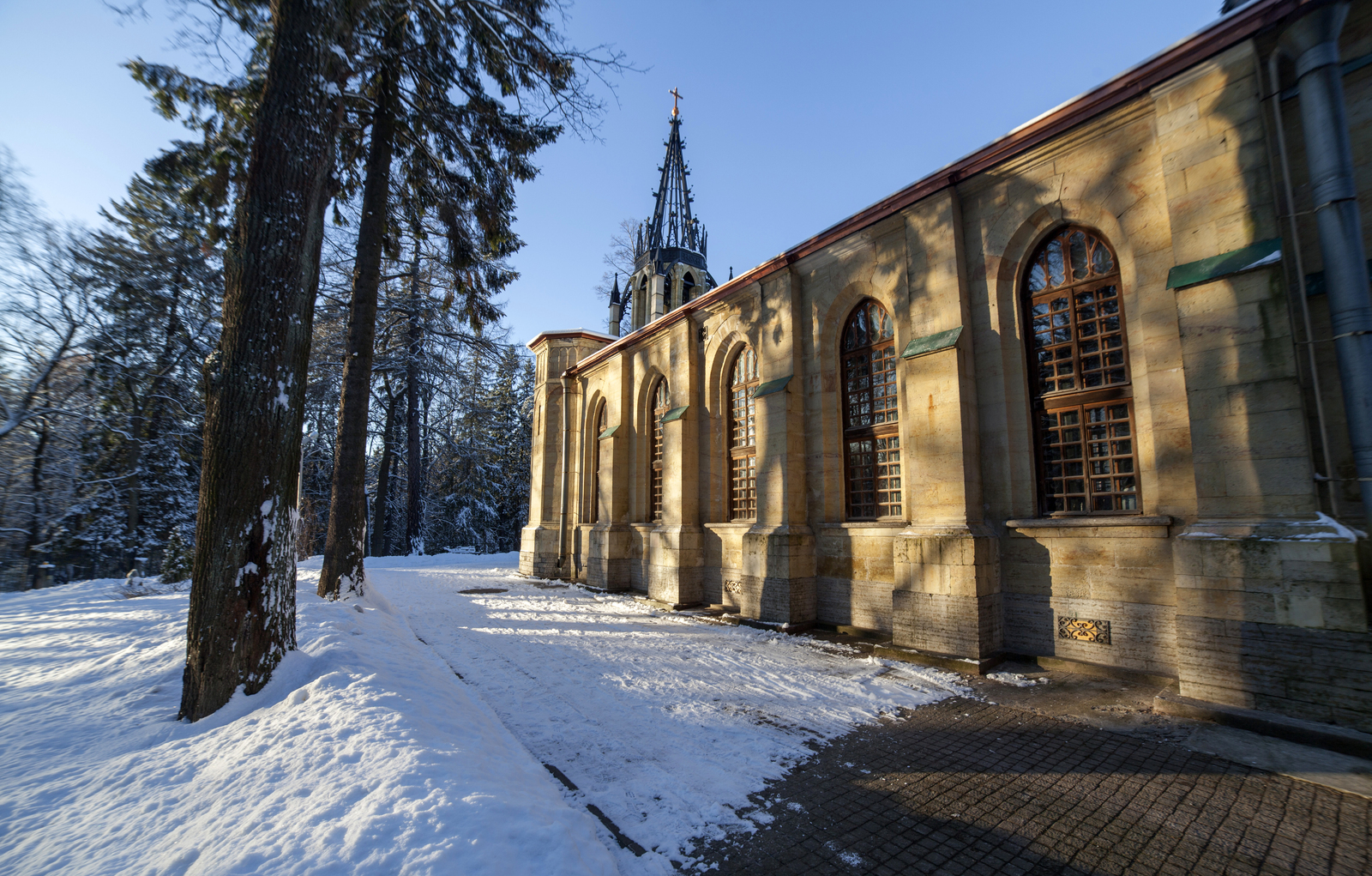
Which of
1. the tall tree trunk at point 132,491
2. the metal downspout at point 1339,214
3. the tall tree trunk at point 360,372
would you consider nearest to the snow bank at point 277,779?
the tall tree trunk at point 360,372

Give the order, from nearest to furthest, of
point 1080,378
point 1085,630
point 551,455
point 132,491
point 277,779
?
point 277,779, point 1085,630, point 1080,378, point 132,491, point 551,455

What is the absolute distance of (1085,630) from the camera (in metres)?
7.43

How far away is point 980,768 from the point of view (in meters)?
4.75

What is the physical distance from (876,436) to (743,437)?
3.76 metres

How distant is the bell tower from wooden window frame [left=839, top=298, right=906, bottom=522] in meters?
15.3

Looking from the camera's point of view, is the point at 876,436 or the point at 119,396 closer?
the point at 876,436

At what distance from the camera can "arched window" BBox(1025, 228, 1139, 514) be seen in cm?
759

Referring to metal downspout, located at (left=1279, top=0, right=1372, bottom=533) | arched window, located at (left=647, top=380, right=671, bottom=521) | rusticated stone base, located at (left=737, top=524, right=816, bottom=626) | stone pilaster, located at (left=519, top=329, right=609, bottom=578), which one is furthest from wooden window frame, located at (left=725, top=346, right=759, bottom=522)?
metal downspout, located at (left=1279, top=0, right=1372, bottom=533)

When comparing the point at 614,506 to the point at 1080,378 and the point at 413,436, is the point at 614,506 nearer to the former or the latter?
the point at 1080,378

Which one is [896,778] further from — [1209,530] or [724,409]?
[724,409]

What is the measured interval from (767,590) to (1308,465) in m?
7.46

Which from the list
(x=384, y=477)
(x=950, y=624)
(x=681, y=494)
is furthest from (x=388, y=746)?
(x=384, y=477)

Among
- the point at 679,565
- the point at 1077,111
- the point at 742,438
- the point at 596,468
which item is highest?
the point at 1077,111

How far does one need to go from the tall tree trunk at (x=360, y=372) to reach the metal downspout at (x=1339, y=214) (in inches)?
489
